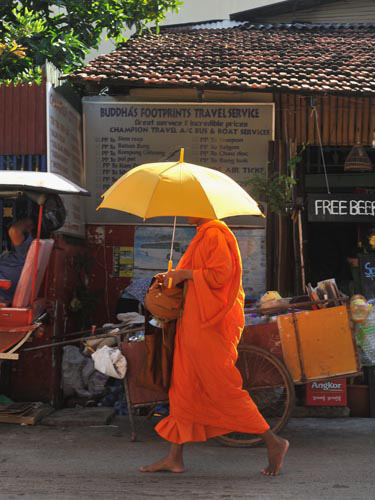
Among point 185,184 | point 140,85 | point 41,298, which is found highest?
point 140,85

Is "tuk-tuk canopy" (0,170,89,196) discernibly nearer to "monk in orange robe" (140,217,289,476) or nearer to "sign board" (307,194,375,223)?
"monk in orange robe" (140,217,289,476)

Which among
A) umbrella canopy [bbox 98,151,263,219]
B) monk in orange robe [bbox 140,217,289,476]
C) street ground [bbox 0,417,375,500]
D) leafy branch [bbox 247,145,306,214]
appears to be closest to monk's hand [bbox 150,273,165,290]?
monk in orange robe [bbox 140,217,289,476]

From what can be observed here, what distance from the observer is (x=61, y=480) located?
4.60 meters

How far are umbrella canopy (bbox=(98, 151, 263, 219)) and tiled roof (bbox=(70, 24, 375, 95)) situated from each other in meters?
2.80

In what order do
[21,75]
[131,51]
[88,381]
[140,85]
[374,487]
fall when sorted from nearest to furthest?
[374,487] < [88,381] < [140,85] < [131,51] < [21,75]

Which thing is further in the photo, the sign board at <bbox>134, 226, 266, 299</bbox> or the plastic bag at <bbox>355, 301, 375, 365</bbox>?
the sign board at <bbox>134, 226, 266, 299</bbox>

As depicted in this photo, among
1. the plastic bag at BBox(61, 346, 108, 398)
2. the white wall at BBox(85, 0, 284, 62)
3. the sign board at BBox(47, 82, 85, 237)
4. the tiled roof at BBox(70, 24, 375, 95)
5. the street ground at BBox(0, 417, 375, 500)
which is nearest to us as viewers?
the street ground at BBox(0, 417, 375, 500)

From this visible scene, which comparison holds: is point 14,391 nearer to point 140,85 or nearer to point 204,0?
point 140,85

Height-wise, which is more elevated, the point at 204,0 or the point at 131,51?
the point at 204,0

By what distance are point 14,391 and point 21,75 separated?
588 centimetres

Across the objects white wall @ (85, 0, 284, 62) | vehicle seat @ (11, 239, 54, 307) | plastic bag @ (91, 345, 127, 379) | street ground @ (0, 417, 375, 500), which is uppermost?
white wall @ (85, 0, 284, 62)

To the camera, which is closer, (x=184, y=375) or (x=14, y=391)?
(x=184, y=375)

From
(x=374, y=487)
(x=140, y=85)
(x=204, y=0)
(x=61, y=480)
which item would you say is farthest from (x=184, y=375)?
(x=204, y=0)

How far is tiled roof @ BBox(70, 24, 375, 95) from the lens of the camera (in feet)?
24.2
